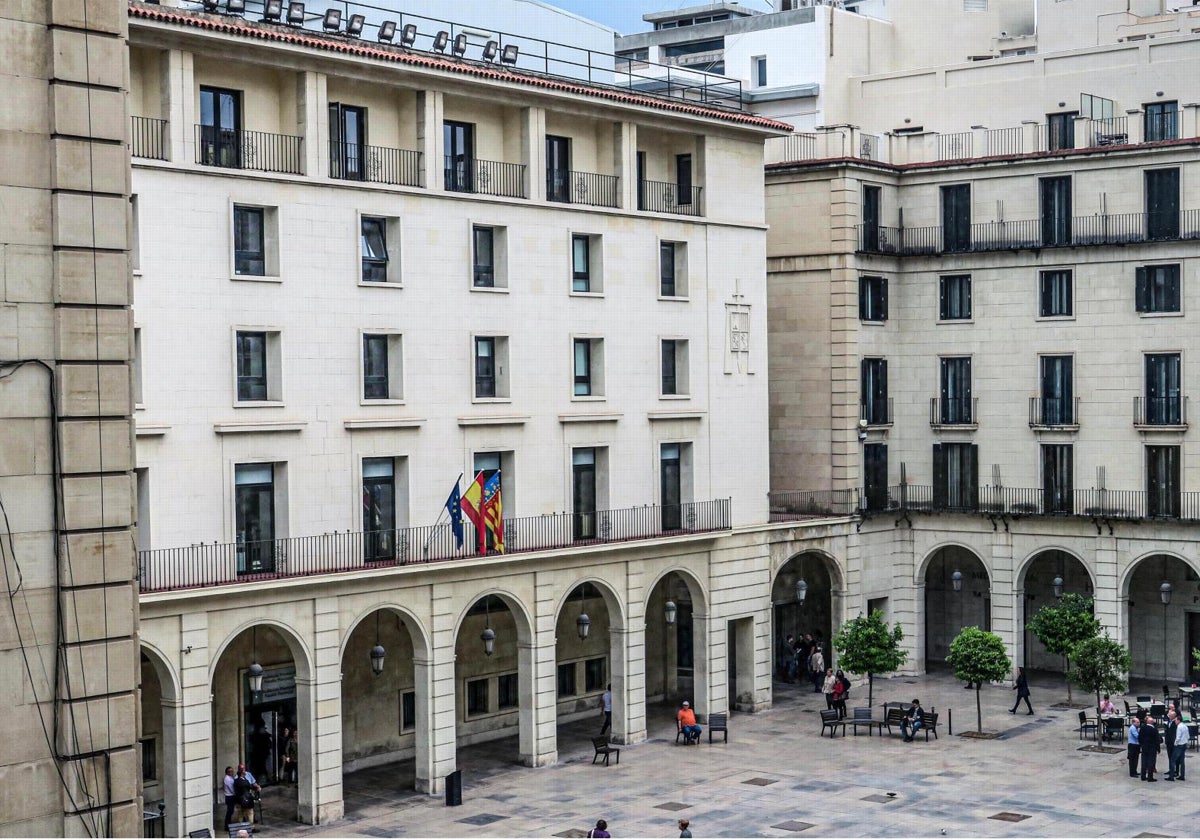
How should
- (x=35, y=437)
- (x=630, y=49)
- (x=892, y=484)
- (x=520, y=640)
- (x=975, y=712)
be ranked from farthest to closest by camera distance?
(x=630, y=49) → (x=892, y=484) → (x=975, y=712) → (x=520, y=640) → (x=35, y=437)

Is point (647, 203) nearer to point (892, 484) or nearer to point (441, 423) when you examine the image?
point (441, 423)

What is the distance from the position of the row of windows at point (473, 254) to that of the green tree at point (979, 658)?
525 inches

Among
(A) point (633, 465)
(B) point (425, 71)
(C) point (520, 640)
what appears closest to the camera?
(B) point (425, 71)

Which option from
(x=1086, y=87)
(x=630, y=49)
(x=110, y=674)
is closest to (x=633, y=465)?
(x=1086, y=87)

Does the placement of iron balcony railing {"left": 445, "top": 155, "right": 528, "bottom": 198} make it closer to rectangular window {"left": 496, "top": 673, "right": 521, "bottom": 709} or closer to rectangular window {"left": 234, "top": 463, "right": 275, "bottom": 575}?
rectangular window {"left": 234, "top": 463, "right": 275, "bottom": 575}

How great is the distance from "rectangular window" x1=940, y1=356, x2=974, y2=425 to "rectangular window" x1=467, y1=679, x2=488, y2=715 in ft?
66.0

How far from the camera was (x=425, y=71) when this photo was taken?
44.3 m

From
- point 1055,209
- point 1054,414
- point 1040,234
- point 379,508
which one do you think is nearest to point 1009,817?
point 379,508

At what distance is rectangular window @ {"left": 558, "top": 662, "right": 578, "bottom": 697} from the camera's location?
54562 mm

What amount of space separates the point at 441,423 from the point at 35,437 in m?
27.2

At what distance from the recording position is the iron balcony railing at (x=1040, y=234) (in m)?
57.4

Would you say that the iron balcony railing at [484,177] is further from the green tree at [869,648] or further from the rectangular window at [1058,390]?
the rectangular window at [1058,390]

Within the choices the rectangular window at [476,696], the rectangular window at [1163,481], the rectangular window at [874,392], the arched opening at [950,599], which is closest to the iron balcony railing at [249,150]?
the rectangular window at [476,696]

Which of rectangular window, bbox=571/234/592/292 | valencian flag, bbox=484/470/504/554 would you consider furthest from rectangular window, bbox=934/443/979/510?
valencian flag, bbox=484/470/504/554
